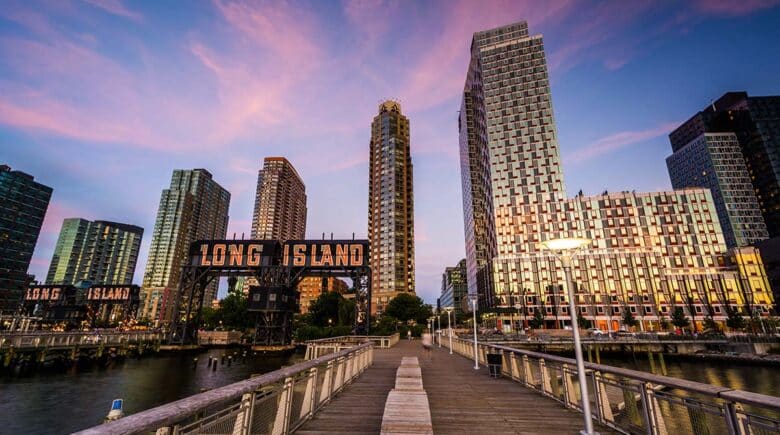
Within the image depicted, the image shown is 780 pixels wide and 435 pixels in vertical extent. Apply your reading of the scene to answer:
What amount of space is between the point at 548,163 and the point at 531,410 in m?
105

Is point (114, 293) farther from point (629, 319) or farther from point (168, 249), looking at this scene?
point (168, 249)

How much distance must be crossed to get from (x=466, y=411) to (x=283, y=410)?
4886 mm

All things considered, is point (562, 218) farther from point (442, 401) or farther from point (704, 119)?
point (704, 119)

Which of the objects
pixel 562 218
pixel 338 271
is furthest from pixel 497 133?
pixel 338 271

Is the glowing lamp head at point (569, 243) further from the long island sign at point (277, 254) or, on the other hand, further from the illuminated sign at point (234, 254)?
the illuminated sign at point (234, 254)

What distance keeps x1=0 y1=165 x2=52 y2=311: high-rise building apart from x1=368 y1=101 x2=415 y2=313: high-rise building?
5032 inches

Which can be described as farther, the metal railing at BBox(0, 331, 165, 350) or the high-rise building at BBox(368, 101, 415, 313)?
the high-rise building at BBox(368, 101, 415, 313)

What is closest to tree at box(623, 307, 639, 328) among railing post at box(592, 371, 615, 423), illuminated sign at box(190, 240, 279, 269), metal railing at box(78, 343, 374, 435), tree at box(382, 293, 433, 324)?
tree at box(382, 293, 433, 324)

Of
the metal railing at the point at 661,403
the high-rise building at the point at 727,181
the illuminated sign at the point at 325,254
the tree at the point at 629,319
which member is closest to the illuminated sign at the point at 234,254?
the illuminated sign at the point at 325,254

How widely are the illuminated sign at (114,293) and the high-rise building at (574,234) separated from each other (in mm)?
75980

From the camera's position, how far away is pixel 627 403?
22.5 feet

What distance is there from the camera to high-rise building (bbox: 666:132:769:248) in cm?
12081

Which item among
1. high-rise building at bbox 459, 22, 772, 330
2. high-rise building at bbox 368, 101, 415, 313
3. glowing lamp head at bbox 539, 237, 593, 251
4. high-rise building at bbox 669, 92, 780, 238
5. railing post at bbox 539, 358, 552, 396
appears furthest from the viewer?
high-rise building at bbox 669, 92, 780, 238

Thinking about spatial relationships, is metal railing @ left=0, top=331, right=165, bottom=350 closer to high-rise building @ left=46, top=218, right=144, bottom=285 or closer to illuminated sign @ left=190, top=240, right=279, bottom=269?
illuminated sign @ left=190, top=240, right=279, bottom=269
